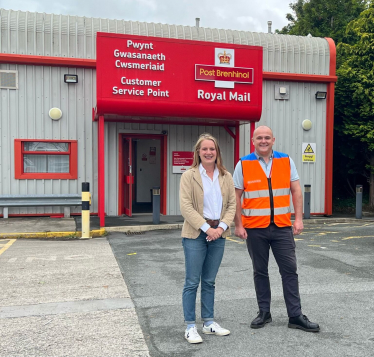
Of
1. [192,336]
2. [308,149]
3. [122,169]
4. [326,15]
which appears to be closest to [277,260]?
[192,336]

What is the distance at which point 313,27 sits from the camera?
2577 cm

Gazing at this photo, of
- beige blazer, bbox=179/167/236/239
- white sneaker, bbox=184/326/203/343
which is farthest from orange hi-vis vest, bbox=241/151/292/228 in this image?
white sneaker, bbox=184/326/203/343

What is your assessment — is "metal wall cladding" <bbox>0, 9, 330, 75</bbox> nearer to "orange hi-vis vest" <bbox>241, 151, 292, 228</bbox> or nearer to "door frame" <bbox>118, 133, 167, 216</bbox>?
"door frame" <bbox>118, 133, 167, 216</bbox>

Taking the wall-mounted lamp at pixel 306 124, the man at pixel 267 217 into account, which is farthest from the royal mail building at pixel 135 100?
the man at pixel 267 217

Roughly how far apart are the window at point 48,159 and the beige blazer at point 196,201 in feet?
30.3

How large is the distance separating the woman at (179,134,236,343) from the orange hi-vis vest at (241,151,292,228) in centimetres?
28

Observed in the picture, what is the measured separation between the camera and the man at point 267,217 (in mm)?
4328

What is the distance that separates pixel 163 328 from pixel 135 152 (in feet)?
41.1

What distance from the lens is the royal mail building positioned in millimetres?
11297

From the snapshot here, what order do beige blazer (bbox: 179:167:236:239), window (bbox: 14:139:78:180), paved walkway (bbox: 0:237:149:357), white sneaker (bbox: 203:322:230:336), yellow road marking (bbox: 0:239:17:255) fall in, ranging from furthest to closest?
Result: window (bbox: 14:139:78:180)
yellow road marking (bbox: 0:239:17:255)
white sneaker (bbox: 203:322:230:336)
beige blazer (bbox: 179:167:236:239)
paved walkway (bbox: 0:237:149:357)

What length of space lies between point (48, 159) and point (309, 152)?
8107 mm

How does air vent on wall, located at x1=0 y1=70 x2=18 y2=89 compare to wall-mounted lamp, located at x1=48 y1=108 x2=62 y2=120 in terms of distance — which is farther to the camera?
wall-mounted lamp, located at x1=48 y1=108 x2=62 y2=120

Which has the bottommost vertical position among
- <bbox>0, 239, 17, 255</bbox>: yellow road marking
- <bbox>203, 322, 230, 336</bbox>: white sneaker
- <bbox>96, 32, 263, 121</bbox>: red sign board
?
<bbox>0, 239, 17, 255</bbox>: yellow road marking

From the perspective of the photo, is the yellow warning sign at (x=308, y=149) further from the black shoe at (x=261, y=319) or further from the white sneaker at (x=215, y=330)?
the white sneaker at (x=215, y=330)
